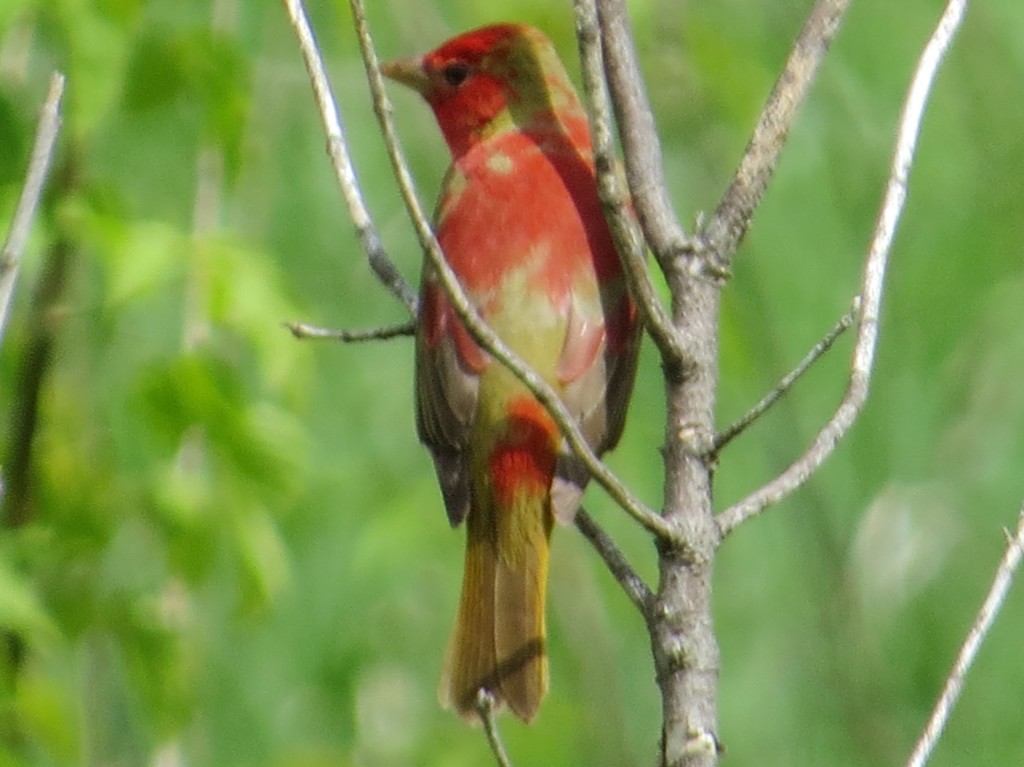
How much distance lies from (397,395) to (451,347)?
2455 mm

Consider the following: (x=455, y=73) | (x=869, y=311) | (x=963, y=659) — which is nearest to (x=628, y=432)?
(x=455, y=73)

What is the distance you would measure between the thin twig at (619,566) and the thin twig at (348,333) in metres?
0.54

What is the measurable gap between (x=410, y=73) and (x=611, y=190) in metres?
2.01

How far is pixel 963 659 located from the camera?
103 inches

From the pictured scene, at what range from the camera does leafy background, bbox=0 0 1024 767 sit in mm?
4852

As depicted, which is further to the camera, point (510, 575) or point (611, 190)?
point (510, 575)

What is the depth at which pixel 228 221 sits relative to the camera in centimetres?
535

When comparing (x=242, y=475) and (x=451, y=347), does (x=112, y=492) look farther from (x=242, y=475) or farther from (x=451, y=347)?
(x=451, y=347)

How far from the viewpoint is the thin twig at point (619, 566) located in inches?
108

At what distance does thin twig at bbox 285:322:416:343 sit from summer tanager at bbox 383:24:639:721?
0.09 meters

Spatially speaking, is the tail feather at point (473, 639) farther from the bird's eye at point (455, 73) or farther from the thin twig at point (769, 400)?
the bird's eye at point (455, 73)

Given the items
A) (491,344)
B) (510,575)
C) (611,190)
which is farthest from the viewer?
(510,575)

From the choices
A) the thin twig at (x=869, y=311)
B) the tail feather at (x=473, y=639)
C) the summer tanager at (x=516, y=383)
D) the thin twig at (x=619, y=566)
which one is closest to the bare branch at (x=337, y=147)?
the summer tanager at (x=516, y=383)

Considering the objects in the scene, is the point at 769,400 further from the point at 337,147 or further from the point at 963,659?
the point at 337,147
